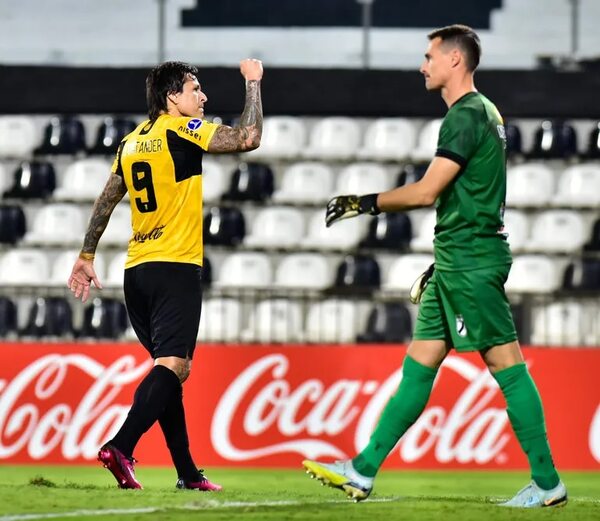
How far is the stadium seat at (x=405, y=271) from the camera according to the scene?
13.6m

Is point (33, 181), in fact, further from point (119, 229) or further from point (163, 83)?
point (163, 83)

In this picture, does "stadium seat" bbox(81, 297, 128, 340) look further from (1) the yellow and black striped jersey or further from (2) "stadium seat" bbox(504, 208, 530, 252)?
(1) the yellow and black striped jersey

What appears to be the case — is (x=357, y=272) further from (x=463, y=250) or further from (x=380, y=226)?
(x=463, y=250)

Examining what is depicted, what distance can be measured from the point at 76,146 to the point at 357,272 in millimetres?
3408

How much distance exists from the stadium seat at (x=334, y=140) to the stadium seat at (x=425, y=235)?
3.63 feet

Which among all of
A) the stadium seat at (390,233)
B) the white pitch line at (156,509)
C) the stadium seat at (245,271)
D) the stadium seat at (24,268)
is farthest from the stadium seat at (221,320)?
the white pitch line at (156,509)

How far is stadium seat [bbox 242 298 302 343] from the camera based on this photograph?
12.2 metres

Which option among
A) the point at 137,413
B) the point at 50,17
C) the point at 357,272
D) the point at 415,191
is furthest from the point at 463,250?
the point at 50,17

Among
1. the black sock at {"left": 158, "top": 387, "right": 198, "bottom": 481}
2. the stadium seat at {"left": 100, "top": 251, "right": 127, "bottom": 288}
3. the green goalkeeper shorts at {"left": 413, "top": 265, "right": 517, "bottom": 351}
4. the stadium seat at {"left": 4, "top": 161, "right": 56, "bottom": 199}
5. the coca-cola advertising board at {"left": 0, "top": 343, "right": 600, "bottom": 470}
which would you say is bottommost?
the coca-cola advertising board at {"left": 0, "top": 343, "right": 600, "bottom": 470}

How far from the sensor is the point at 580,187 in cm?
1470

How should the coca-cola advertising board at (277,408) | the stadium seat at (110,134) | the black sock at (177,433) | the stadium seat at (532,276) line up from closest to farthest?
the black sock at (177,433) < the coca-cola advertising board at (277,408) < the stadium seat at (532,276) < the stadium seat at (110,134)

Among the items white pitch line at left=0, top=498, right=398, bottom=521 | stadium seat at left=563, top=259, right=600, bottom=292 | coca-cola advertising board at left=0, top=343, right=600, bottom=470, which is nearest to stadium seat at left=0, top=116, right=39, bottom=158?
coca-cola advertising board at left=0, top=343, right=600, bottom=470

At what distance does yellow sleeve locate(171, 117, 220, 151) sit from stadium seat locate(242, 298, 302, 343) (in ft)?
19.4

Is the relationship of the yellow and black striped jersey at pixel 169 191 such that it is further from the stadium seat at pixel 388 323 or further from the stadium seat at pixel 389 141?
the stadium seat at pixel 389 141
